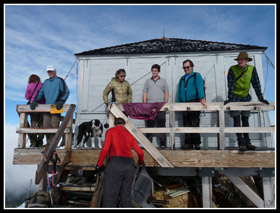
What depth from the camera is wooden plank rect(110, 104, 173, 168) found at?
201 inches

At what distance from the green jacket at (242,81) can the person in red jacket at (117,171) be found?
334 cm

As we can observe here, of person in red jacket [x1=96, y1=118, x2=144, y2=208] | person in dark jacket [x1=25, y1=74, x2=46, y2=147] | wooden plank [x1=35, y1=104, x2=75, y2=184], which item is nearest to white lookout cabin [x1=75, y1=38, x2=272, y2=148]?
person in dark jacket [x1=25, y1=74, x2=46, y2=147]

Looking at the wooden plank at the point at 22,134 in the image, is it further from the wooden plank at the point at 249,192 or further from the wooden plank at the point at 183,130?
the wooden plank at the point at 249,192

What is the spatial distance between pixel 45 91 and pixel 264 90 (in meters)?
7.50

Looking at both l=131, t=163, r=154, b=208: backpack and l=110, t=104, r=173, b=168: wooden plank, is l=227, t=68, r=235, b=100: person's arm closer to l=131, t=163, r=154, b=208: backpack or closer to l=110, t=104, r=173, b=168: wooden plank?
l=110, t=104, r=173, b=168: wooden plank

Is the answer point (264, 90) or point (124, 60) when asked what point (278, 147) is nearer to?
point (264, 90)

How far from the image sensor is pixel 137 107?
17.4 ft

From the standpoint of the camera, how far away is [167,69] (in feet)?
27.3

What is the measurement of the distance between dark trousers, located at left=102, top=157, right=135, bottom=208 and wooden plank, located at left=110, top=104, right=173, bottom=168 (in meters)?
1.15

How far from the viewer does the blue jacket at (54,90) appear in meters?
6.16

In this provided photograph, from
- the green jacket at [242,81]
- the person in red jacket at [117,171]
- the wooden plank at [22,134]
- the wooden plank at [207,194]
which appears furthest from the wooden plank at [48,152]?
the green jacket at [242,81]

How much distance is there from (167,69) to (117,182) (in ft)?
17.9

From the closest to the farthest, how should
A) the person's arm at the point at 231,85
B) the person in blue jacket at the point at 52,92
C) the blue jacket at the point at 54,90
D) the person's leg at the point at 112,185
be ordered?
the person's leg at the point at 112,185 < the person's arm at the point at 231,85 < the person in blue jacket at the point at 52,92 < the blue jacket at the point at 54,90

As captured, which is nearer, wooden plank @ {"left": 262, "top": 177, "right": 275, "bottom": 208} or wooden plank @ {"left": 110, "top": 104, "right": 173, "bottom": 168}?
wooden plank @ {"left": 110, "top": 104, "right": 173, "bottom": 168}
